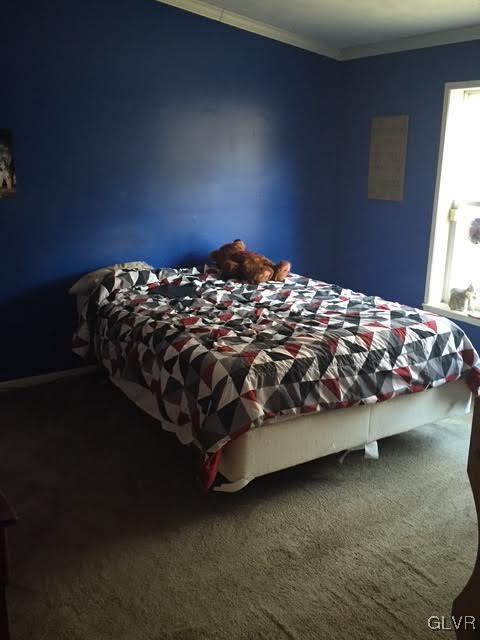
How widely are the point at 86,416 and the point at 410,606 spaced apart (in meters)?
1.98

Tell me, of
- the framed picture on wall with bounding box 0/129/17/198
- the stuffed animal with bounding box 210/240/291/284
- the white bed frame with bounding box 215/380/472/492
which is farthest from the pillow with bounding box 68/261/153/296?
the white bed frame with bounding box 215/380/472/492

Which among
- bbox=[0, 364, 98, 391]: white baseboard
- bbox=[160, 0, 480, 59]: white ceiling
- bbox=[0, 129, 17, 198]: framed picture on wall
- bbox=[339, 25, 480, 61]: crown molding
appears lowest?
bbox=[0, 364, 98, 391]: white baseboard

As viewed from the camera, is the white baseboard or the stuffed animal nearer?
the white baseboard

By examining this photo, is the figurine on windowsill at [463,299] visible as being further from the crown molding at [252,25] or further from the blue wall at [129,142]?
the crown molding at [252,25]

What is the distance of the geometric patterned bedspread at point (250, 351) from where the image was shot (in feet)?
7.39

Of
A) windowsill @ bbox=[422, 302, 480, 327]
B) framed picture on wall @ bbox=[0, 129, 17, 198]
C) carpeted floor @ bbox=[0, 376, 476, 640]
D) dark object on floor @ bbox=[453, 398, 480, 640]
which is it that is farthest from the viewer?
windowsill @ bbox=[422, 302, 480, 327]

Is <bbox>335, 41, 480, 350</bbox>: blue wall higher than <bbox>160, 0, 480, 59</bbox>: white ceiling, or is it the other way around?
<bbox>160, 0, 480, 59</bbox>: white ceiling

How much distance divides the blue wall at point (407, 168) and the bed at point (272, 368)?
123cm

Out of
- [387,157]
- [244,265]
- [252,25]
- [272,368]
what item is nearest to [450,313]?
[387,157]

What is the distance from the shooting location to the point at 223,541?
2121 millimetres

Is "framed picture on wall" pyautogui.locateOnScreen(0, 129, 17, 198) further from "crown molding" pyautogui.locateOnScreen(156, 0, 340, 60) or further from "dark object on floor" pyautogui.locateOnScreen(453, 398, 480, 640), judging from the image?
"dark object on floor" pyautogui.locateOnScreen(453, 398, 480, 640)

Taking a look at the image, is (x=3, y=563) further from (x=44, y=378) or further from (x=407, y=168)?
(x=407, y=168)

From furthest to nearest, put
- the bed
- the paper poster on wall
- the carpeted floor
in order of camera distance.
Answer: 1. the paper poster on wall
2. the bed
3. the carpeted floor

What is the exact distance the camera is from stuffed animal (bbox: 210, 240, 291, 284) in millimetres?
3750
